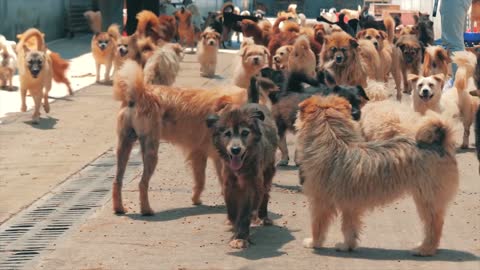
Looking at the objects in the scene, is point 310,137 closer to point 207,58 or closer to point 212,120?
point 212,120

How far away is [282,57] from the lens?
17.0 m

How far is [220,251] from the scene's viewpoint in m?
8.03

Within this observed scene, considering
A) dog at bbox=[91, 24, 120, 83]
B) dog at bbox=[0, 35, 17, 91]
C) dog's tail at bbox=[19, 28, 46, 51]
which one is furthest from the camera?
dog at bbox=[91, 24, 120, 83]

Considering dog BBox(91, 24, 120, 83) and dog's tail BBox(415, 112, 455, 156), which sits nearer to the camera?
dog's tail BBox(415, 112, 455, 156)

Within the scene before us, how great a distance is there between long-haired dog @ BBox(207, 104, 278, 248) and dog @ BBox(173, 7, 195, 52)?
73.8ft

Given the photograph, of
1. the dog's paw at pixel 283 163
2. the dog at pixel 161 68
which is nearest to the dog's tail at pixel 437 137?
the dog's paw at pixel 283 163

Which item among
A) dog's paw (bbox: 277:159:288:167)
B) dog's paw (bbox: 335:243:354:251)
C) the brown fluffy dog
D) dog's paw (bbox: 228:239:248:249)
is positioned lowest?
dog's paw (bbox: 277:159:288:167)

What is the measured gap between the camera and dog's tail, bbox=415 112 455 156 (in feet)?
25.5

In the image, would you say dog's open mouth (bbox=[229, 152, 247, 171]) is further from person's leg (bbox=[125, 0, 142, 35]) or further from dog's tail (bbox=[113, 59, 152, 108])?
person's leg (bbox=[125, 0, 142, 35])

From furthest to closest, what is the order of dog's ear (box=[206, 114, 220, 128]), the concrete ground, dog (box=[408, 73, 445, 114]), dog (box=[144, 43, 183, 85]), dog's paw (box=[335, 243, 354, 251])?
dog (box=[408, 73, 445, 114])
dog (box=[144, 43, 183, 85])
dog's ear (box=[206, 114, 220, 128])
dog's paw (box=[335, 243, 354, 251])
the concrete ground

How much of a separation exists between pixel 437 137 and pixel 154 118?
2.70m

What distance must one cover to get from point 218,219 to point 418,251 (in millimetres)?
1925

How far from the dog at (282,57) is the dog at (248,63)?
0.96m

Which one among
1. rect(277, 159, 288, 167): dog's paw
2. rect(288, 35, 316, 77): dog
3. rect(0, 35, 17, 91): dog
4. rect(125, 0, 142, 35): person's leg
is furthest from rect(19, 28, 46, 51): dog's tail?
rect(125, 0, 142, 35): person's leg
